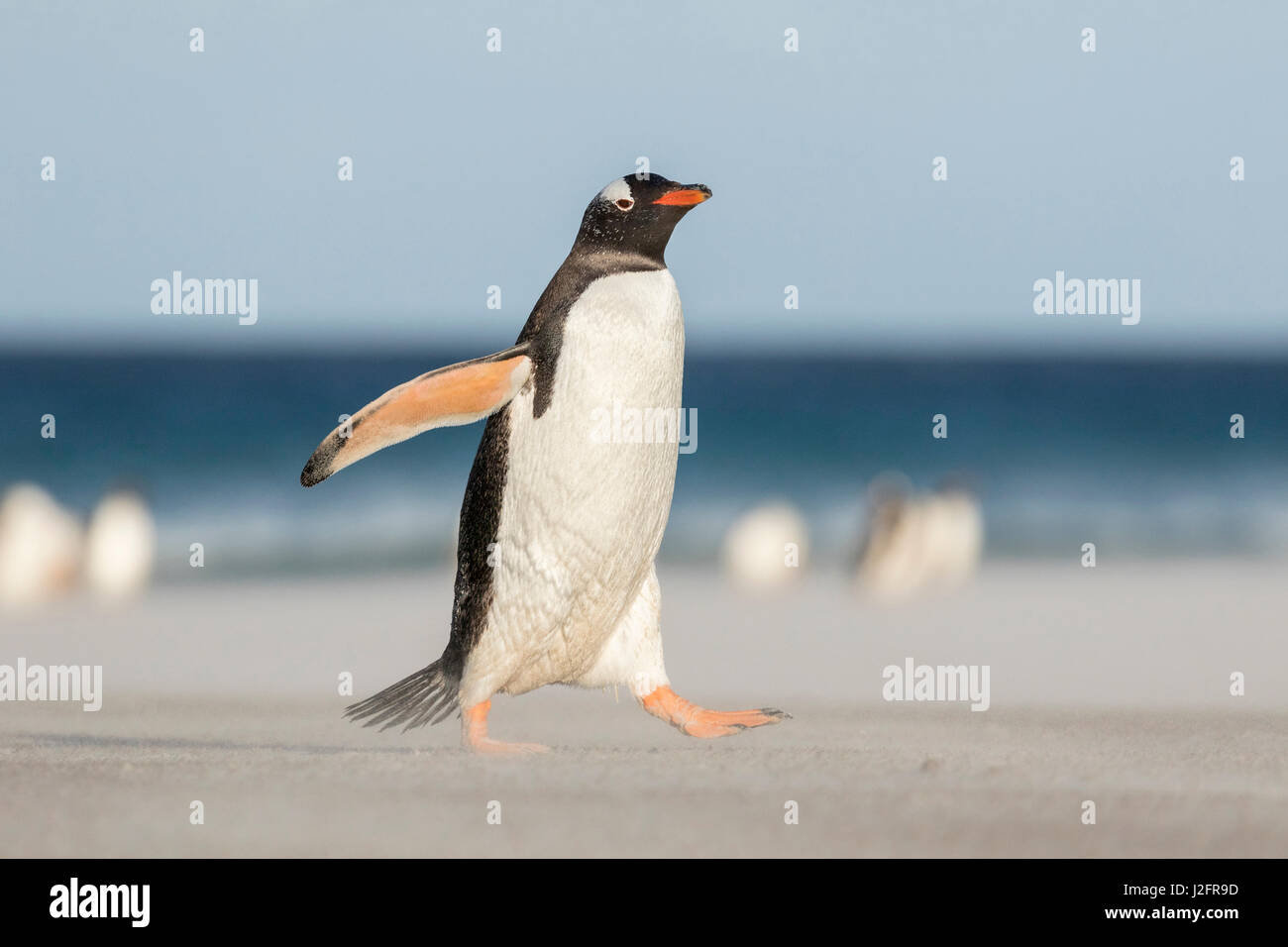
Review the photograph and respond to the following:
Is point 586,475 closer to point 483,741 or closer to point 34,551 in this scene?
point 483,741

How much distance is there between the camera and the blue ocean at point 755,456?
16.5 metres

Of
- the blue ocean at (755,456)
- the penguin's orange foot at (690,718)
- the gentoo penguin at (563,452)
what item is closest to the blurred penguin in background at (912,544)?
the blue ocean at (755,456)

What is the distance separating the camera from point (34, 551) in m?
11.0

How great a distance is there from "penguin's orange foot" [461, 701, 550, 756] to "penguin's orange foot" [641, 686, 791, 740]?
0.47 metres

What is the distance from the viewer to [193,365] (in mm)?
37844

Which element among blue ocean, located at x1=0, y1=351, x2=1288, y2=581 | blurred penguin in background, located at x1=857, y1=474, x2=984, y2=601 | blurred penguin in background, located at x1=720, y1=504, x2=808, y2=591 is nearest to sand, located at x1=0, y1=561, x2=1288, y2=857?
blurred penguin in background, located at x1=857, y1=474, x2=984, y2=601

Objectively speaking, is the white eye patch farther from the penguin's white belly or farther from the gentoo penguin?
the penguin's white belly

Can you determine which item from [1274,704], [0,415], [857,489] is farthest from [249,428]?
[1274,704]

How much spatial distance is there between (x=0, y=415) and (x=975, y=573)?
22.4 metres

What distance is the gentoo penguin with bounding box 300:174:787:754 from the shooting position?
171 inches

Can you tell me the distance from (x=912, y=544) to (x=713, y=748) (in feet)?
23.6

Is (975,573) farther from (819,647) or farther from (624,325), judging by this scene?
(624,325)

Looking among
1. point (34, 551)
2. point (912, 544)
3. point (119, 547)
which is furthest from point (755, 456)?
point (34, 551)

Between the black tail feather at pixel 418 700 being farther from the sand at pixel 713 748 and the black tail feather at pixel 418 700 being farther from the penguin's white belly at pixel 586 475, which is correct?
the penguin's white belly at pixel 586 475
